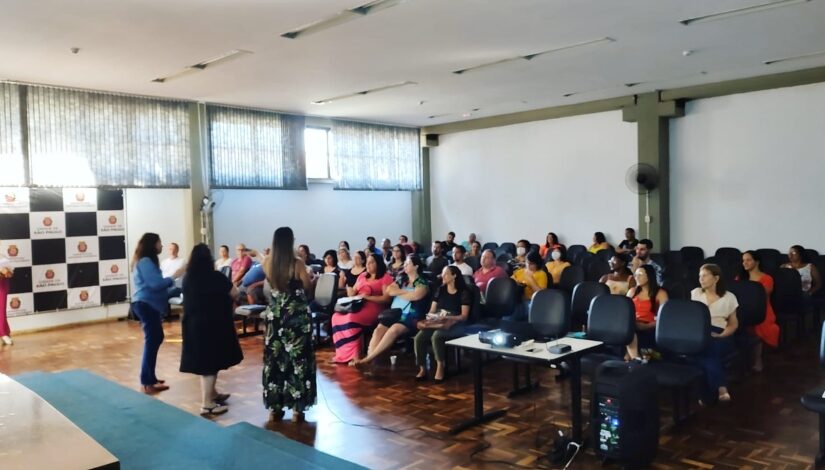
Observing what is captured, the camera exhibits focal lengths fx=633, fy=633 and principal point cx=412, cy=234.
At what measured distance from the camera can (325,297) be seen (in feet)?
25.0

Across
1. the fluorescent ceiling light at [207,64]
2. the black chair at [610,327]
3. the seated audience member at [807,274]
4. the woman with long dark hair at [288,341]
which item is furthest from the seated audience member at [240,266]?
the seated audience member at [807,274]

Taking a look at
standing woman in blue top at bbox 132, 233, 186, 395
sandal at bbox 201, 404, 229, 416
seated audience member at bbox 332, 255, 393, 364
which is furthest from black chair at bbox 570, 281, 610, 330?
standing woman in blue top at bbox 132, 233, 186, 395

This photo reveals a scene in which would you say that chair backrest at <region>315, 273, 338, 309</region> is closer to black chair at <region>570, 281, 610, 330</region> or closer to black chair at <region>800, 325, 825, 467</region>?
black chair at <region>570, 281, 610, 330</region>

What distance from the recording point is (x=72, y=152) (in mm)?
9188

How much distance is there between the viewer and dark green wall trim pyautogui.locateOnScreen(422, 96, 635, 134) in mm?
11128

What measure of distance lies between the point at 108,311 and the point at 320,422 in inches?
255

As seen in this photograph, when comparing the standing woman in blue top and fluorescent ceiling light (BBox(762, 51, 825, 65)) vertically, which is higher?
fluorescent ceiling light (BBox(762, 51, 825, 65))

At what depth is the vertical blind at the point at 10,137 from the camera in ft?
28.1

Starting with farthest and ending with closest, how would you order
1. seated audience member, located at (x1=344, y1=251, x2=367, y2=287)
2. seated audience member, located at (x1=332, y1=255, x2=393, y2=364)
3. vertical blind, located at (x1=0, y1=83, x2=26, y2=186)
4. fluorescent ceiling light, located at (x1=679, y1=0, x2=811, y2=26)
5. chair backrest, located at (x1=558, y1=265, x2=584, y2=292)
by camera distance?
vertical blind, located at (x1=0, y1=83, x2=26, y2=186)
seated audience member, located at (x1=344, y1=251, x2=367, y2=287)
chair backrest, located at (x1=558, y1=265, x2=584, y2=292)
seated audience member, located at (x1=332, y1=255, x2=393, y2=364)
fluorescent ceiling light, located at (x1=679, y1=0, x2=811, y2=26)

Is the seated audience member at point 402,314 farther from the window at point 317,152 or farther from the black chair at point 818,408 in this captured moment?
the window at point 317,152

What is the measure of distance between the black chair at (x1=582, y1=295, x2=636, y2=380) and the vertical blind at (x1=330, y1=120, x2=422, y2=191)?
Result: 8.36m

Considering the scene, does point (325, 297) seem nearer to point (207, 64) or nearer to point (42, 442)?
point (207, 64)

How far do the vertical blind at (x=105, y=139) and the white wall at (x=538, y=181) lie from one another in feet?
19.6

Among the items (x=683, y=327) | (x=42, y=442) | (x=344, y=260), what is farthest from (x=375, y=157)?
(x=42, y=442)
